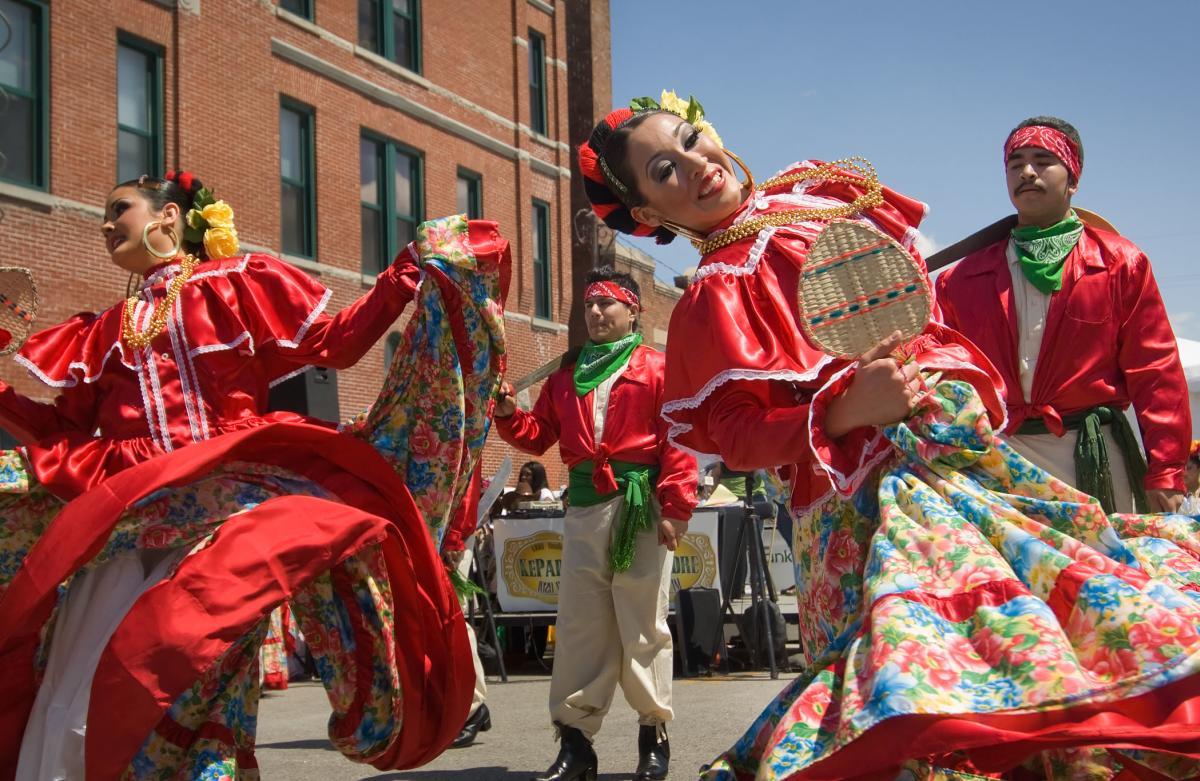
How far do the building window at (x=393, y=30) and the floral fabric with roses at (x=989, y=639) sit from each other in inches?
677

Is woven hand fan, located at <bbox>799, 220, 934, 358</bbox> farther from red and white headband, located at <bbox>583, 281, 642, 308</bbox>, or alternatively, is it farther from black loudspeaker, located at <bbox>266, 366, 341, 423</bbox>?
black loudspeaker, located at <bbox>266, 366, 341, 423</bbox>

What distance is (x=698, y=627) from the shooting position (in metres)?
8.38

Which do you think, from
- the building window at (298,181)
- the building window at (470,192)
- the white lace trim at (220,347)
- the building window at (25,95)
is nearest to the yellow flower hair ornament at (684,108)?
the white lace trim at (220,347)

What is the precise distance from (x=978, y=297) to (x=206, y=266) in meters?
2.48

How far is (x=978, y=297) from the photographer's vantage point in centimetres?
416

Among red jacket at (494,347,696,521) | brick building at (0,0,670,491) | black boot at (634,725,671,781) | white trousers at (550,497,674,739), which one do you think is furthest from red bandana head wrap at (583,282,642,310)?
brick building at (0,0,670,491)

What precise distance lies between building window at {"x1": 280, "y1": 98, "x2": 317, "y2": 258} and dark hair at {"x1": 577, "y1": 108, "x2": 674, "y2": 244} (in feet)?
46.3

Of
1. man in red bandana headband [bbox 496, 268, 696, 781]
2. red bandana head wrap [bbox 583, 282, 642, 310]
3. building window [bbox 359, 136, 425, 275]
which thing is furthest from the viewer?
building window [bbox 359, 136, 425, 275]

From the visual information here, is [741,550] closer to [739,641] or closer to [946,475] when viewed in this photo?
[739,641]

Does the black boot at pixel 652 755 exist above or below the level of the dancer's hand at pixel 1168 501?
below

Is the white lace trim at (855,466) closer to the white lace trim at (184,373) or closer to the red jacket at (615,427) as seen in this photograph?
the white lace trim at (184,373)

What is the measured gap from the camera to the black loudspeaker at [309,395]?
6.07 metres

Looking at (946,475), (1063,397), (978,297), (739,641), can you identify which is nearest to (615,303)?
(978,297)

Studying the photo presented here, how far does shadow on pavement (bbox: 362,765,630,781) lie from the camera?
15.8 feet
